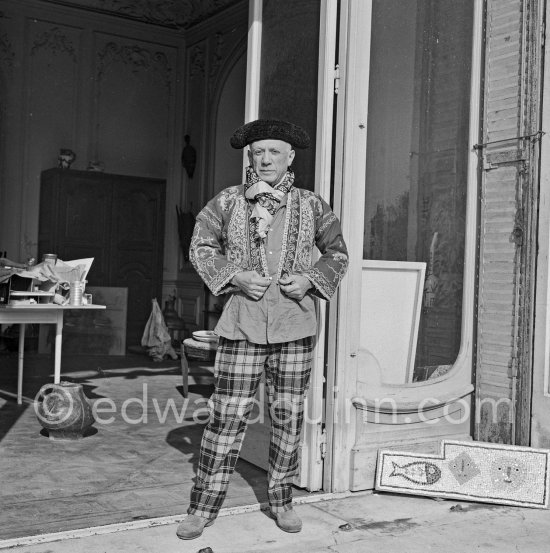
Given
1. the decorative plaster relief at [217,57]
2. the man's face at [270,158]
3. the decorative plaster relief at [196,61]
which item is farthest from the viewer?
the decorative plaster relief at [196,61]

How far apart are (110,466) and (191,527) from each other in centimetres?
138

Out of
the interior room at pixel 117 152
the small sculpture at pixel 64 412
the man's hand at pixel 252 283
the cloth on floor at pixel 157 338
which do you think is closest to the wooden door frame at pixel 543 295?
the man's hand at pixel 252 283

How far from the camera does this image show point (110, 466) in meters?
4.33

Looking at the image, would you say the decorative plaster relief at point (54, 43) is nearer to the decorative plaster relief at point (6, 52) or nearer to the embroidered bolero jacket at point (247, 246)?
the decorative plaster relief at point (6, 52)

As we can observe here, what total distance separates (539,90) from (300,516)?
8.55 feet

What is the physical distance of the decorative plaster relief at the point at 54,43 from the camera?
10.2m

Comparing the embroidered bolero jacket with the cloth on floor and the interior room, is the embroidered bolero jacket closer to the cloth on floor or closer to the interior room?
the interior room

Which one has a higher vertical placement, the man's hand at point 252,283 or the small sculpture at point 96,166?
the small sculpture at point 96,166

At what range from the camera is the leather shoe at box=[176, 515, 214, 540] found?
3072mm

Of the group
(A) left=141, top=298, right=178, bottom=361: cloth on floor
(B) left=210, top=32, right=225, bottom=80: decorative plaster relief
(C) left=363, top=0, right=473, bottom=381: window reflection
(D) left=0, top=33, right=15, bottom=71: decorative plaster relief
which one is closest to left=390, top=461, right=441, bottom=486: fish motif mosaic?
(C) left=363, top=0, right=473, bottom=381: window reflection

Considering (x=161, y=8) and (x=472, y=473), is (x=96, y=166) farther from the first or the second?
(x=472, y=473)

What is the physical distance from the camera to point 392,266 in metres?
4.17

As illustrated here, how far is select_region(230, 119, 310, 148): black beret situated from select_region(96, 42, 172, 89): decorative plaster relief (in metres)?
8.15

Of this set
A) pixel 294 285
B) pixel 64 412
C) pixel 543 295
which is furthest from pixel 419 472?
pixel 64 412
